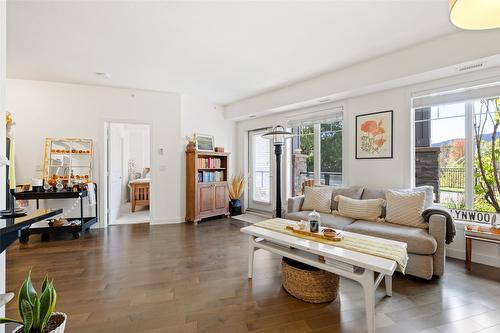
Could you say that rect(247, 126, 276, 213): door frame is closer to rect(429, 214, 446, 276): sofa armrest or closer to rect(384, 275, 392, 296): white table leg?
rect(429, 214, 446, 276): sofa armrest

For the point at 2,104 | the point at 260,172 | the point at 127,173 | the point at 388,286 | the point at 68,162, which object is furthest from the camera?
the point at 127,173

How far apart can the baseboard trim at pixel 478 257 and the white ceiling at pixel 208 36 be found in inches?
103

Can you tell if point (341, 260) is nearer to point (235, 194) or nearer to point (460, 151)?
point (460, 151)

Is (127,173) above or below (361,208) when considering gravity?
above

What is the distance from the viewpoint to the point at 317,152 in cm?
471

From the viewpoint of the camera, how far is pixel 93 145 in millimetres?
4574

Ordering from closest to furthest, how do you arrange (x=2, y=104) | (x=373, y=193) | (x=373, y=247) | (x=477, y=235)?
(x=2, y=104) < (x=373, y=247) < (x=477, y=235) < (x=373, y=193)

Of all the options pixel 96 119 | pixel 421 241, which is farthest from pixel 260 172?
pixel 421 241

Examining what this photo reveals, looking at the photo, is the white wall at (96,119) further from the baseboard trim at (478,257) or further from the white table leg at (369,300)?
the baseboard trim at (478,257)

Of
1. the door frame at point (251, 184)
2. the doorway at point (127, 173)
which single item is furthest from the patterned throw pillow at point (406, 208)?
the doorway at point (127, 173)

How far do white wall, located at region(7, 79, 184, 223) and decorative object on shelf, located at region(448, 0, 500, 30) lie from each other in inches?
187

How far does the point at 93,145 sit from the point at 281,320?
4472 mm

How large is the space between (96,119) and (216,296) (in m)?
4.10

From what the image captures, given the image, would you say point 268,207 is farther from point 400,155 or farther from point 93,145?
point 93,145
